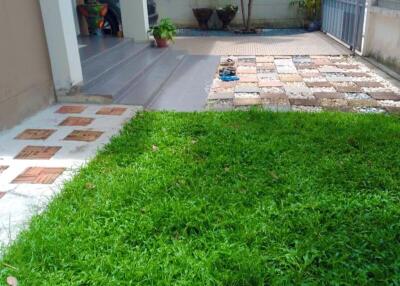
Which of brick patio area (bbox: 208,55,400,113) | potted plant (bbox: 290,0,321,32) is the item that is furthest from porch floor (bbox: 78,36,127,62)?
potted plant (bbox: 290,0,321,32)

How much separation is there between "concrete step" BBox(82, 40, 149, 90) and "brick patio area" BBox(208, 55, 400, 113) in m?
1.38

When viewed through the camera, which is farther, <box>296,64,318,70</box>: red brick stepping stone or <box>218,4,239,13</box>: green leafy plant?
<box>218,4,239,13</box>: green leafy plant

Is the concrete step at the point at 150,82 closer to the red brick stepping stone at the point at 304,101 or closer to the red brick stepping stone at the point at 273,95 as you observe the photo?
the red brick stepping stone at the point at 273,95

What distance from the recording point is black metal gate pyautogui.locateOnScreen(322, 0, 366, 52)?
21.3 ft

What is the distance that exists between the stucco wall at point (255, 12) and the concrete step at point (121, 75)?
4869 mm

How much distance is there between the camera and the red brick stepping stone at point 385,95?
4.30m

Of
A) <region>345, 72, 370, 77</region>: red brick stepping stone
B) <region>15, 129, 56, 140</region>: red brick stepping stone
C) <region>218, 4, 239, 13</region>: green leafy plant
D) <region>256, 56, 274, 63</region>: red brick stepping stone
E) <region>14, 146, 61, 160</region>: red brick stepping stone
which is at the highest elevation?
<region>218, 4, 239, 13</region>: green leafy plant

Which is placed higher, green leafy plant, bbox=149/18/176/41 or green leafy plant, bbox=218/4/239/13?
green leafy plant, bbox=218/4/239/13

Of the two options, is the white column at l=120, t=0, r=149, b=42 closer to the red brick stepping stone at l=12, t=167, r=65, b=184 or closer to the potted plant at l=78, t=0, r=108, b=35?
the potted plant at l=78, t=0, r=108, b=35

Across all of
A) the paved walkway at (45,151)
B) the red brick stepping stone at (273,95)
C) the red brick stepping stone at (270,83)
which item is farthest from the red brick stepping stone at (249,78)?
the paved walkway at (45,151)

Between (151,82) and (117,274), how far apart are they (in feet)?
11.4

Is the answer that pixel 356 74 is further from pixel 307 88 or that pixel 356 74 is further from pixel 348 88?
pixel 307 88

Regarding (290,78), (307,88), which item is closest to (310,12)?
(290,78)

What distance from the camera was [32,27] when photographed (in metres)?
3.81
